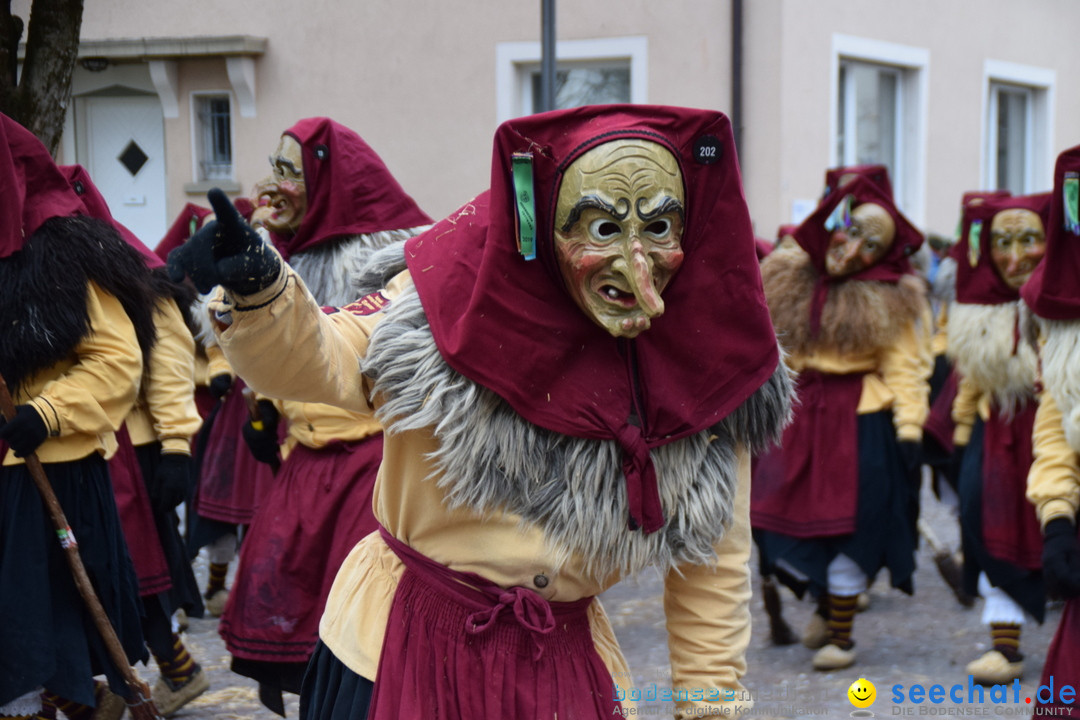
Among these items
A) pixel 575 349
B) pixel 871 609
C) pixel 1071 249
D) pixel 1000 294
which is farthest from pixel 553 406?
pixel 871 609

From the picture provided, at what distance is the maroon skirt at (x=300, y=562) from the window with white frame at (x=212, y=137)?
7878 mm

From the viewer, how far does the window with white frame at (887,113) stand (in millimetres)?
10945

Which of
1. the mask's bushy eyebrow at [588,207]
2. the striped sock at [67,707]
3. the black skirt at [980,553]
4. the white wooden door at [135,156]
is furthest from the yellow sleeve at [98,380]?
the white wooden door at [135,156]

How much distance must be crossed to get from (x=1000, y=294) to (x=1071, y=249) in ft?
6.10

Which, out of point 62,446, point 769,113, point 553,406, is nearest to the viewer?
point 553,406

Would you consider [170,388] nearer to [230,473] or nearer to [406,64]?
[230,473]

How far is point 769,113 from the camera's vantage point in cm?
1001

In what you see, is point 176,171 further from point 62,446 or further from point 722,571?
point 722,571

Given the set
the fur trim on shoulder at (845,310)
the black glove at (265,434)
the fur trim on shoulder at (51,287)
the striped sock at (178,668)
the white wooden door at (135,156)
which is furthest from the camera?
the white wooden door at (135,156)

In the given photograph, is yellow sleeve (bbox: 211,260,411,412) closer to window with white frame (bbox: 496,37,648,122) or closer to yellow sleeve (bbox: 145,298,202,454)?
yellow sleeve (bbox: 145,298,202,454)

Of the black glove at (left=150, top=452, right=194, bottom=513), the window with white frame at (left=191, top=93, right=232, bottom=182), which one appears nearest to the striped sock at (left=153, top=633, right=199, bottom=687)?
the black glove at (left=150, top=452, right=194, bottom=513)

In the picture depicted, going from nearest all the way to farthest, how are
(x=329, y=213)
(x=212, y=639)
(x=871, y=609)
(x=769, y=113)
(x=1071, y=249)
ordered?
(x=1071, y=249), (x=329, y=213), (x=212, y=639), (x=871, y=609), (x=769, y=113)

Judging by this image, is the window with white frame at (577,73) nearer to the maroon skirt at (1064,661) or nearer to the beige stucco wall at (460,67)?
the beige stucco wall at (460,67)

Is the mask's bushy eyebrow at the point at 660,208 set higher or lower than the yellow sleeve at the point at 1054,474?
higher
